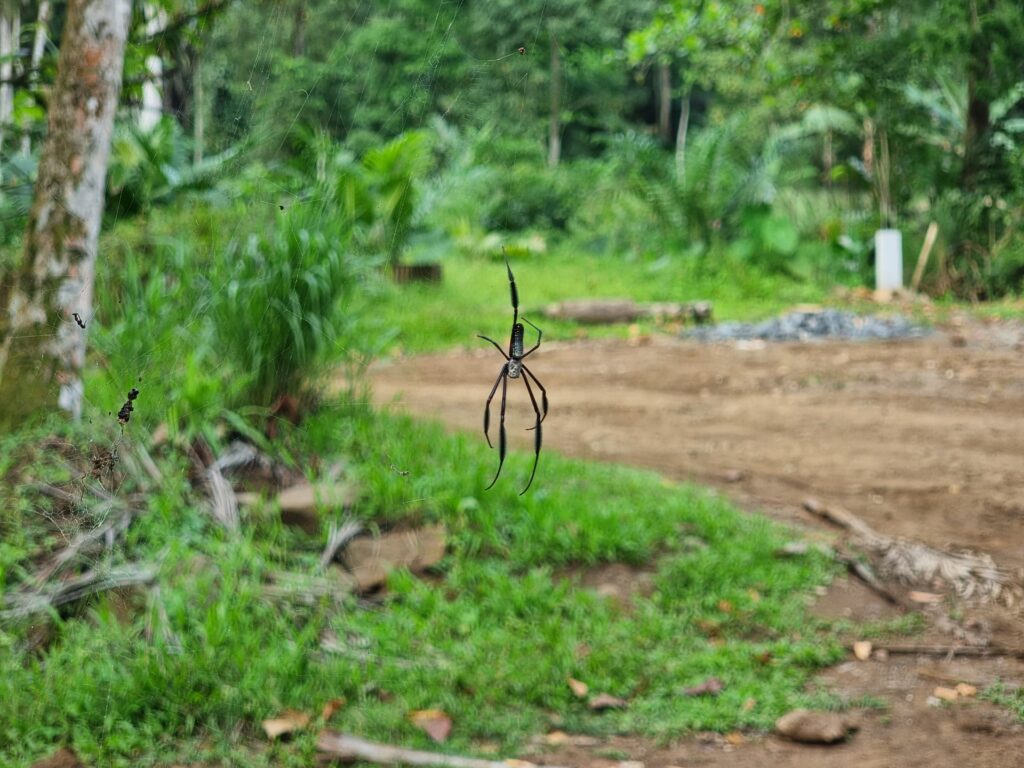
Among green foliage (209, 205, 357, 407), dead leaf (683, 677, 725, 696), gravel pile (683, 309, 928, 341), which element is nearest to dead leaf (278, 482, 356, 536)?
green foliage (209, 205, 357, 407)

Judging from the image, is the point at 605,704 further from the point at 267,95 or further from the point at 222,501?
the point at 267,95

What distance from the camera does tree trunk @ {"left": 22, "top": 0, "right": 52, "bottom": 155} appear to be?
2.53m

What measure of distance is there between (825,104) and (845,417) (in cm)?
734

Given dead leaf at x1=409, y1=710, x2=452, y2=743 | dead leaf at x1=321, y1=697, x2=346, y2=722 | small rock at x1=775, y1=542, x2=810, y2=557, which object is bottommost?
dead leaf at x1=409, y1=710, x2=452, y2=743

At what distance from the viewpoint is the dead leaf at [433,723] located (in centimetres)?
262

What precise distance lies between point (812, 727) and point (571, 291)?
7945mm

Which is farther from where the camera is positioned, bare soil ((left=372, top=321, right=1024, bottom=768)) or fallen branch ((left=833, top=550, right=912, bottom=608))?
fallen branch ((left=833, top=550, right=912, bottom=608))

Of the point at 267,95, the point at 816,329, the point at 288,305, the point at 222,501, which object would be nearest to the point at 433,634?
the point at 222,501

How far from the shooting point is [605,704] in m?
2.84

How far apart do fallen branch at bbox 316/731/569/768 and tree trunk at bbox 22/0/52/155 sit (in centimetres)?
156

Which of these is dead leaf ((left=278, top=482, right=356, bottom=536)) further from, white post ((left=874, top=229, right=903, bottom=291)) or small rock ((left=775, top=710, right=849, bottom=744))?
white post ((left=874, top=229, right=903, bottom=291))

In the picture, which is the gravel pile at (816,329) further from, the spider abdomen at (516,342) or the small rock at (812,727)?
the spider abdomen at (516,342)

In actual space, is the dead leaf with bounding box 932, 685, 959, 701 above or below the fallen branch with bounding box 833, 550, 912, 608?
below

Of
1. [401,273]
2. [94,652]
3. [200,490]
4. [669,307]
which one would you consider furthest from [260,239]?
[669,307]
